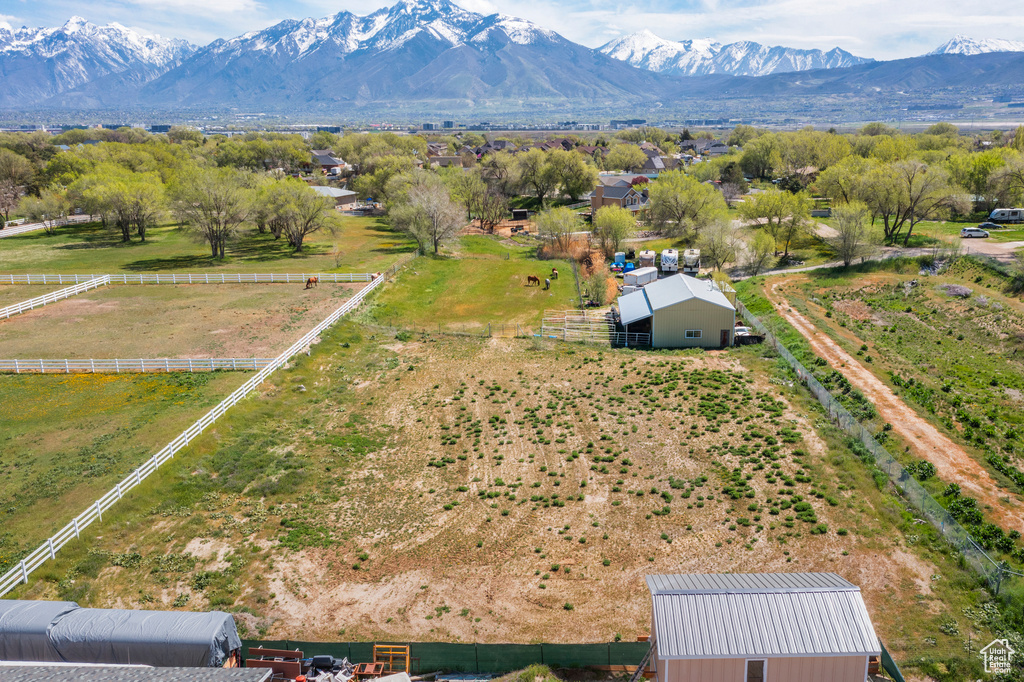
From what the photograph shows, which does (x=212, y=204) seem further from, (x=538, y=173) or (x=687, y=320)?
(x=538, y=173)

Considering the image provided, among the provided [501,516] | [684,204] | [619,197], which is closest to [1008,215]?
[684,204]

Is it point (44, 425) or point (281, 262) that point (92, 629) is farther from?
point (281, 262)

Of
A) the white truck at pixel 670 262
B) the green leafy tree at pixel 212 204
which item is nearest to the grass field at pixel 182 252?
the green leafy tree at pixel 212 204

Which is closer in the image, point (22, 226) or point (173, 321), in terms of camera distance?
point (173, 321)

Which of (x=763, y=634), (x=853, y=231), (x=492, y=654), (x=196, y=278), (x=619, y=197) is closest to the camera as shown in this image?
(x=763, y=634)

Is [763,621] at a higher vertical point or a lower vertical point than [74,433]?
higher

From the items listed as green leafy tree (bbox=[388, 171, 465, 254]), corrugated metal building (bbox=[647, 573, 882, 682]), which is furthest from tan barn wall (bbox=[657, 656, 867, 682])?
green leafy tree (bbox=[388, 171, 465, 254])

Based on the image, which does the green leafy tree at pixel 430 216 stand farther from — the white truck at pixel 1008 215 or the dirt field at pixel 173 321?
the white truck at pixel 1008 215

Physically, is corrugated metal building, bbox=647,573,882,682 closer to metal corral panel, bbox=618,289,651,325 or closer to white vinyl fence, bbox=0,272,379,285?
metal corral panel, bbox=618,289,651,325
